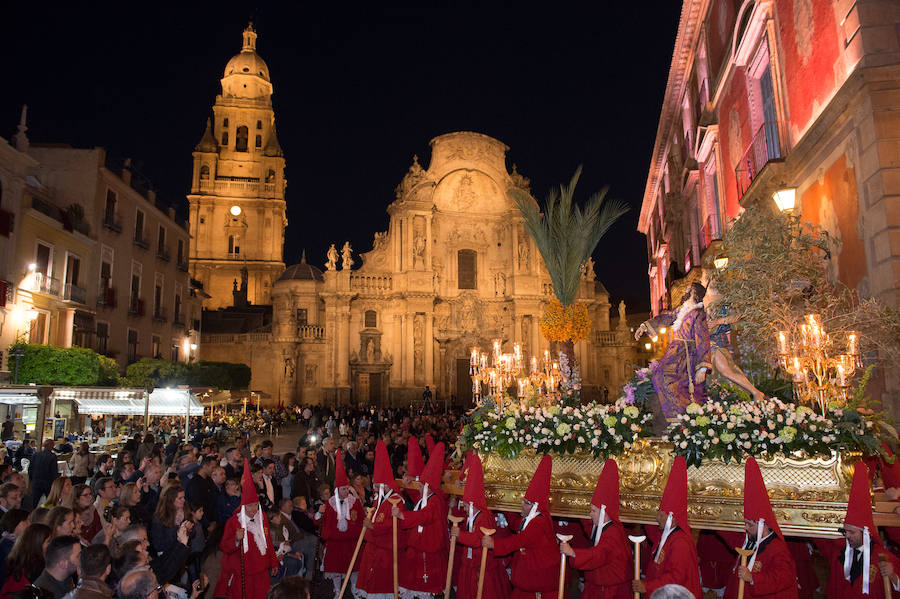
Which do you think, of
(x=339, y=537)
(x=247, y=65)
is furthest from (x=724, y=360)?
(x=247, y=65)

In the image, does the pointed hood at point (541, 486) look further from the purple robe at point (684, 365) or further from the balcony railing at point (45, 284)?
the balcony railing at point (45, 284)

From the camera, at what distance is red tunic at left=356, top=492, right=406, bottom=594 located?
748 centimetres

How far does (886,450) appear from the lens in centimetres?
675

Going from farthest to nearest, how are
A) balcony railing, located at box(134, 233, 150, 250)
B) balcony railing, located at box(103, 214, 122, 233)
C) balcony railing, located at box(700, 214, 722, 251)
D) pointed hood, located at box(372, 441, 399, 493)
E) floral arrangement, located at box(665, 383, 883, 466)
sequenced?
1. balcony railing, located at box(134, 233, 150, 250)
2. balcony railing, located at box(103, 214, 122, 233)
3. balcony railing, located at box(700, 214, 722, 251)
4. pointed hood, located at box(372, 441, 399, 493)
5. floral arrangement, located at box(665, 383, 883, 466)

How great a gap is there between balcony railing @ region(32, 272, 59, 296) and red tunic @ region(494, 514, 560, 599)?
21.1 meters

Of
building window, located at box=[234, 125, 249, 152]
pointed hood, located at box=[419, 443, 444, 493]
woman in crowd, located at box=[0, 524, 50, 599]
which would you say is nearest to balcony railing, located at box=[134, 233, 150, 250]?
pointed hood, located at box=[419, 443, 444, 493]

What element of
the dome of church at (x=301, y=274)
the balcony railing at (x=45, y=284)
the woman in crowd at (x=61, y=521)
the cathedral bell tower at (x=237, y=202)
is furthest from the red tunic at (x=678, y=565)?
the cathedral bell tower at (x=237, y=202)

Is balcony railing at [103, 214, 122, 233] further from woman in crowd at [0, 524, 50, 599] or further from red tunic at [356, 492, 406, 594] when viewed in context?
woman in crowd at [0, 524, 50, 599]

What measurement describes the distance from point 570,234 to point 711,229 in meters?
4.87

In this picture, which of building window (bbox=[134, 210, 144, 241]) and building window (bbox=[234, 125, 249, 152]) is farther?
building window (bbox=[234, 125, 249, 152])

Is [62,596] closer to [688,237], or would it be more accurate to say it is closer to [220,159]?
[688,237]

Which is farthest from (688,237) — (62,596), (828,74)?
(62,596)

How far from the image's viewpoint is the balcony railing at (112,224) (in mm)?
25516

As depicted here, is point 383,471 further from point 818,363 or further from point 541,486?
point 818,363
